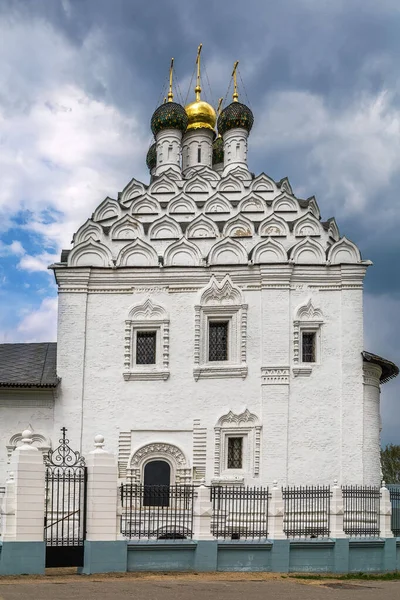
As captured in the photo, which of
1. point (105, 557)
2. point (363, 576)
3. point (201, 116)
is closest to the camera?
point (105, 557)

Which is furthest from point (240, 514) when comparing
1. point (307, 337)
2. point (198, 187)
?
point (198, 187)

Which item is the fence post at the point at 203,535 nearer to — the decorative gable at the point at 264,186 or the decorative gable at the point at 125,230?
the decorative gable at the point at 125,230

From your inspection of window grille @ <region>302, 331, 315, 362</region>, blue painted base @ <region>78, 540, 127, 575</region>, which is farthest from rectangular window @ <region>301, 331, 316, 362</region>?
blue painted base @ <region>78, 540, 127, 575</region>

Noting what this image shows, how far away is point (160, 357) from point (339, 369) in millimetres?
3814

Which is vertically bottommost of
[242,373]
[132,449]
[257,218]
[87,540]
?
[87,540]

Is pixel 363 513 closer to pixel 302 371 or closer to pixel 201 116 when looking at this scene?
pixel 302 371

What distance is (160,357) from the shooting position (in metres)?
16.7

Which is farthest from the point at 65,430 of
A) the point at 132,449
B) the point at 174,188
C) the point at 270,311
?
the point at 174,188

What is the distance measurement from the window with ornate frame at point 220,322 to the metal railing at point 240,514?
2.95 metres

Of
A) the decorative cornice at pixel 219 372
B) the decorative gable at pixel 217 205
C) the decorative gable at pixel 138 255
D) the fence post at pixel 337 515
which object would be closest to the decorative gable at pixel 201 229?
the decorative gable at pixel 217 205

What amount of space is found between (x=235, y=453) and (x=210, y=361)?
201cm

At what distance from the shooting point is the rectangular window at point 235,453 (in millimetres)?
16328

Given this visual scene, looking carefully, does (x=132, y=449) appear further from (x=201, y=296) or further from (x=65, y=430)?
(x=201, y=296)

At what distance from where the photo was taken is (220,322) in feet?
55.6
